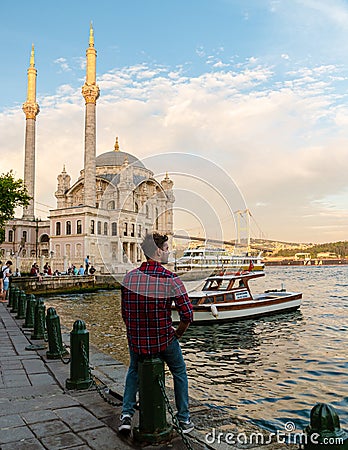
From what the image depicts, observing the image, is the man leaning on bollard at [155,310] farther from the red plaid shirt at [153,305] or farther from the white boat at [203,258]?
the white boat at [203,258]

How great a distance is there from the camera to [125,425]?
14.2 feet

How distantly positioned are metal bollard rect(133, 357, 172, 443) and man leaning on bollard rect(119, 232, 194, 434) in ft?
0.56

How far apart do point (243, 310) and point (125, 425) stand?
15.4 metres

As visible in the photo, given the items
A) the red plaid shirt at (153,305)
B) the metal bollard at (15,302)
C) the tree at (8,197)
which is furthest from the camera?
the tree at (8,197)

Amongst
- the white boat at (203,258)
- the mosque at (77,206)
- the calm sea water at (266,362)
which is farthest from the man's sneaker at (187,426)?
the mosque at (77,206)

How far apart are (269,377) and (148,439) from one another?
21.6 feet

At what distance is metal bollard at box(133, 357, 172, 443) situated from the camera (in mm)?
4105

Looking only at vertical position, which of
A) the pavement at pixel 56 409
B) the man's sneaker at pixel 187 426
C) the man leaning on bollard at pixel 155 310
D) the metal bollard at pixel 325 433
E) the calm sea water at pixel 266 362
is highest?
the man leaning on bollard at pixel 155 310

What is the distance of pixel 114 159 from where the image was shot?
74.7m

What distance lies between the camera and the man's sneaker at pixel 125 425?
14.1 ft

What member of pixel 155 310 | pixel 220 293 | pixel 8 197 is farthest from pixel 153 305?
pixel 8 197

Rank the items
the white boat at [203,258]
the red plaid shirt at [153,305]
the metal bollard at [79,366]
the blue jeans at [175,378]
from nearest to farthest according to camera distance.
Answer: the red plaid shirt at [153,305] < the blue jeans at [175,378] < the metal bollard at [79,366] < the white boat at [203,258]

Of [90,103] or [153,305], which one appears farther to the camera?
[90,103]

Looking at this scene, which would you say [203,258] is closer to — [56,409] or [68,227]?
[56,409]
